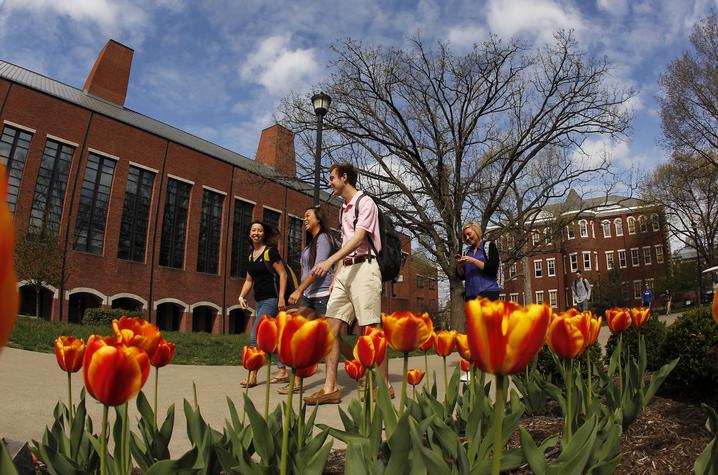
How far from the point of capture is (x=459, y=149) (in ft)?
51.4

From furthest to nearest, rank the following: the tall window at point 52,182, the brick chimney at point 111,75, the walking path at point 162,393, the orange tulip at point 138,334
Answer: the brick chimney at point 111,75 < the tall window at point 52,182 < the walking path at point 162,393 < the orange tulip at point 138,334

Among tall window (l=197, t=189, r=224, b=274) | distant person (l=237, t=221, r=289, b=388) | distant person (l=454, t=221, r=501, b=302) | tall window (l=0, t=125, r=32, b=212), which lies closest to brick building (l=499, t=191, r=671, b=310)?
tall window (l=197, t=189, r=224, b=274)

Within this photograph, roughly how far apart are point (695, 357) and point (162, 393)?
174 inches

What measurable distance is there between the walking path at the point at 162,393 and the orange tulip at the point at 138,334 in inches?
37.0

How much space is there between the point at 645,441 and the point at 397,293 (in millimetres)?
41269

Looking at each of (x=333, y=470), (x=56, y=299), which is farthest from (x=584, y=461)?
(x=56, y=299)

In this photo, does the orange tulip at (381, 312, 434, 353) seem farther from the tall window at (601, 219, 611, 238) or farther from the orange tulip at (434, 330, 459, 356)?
the tall window at (601, 219, 611, 238)

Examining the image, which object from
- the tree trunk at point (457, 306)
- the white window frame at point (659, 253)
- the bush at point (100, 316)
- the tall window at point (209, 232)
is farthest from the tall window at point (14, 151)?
the white window frame at point (659, 253)

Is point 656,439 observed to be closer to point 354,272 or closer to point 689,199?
point 354,272

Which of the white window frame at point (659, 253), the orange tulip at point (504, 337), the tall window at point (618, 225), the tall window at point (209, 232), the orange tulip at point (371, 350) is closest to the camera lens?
the orange tulip at point (504, 337)

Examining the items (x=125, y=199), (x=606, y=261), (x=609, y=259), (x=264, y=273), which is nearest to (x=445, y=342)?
(x=264, y=273)

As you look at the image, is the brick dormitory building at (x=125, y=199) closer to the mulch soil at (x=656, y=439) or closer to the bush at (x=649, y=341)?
the bush at (x=649, y=341)

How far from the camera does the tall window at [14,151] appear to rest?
740 inches

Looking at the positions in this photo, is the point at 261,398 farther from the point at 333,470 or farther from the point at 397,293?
the point at 397,293
